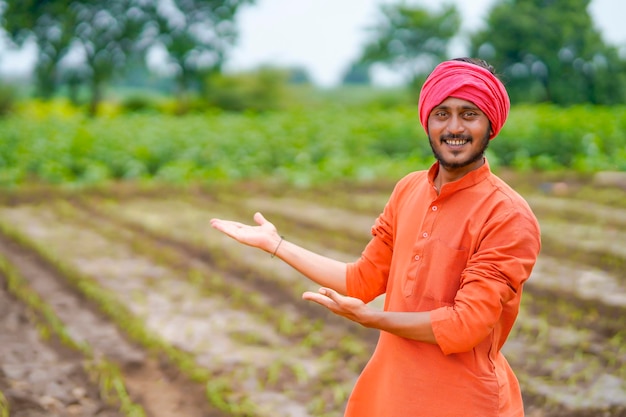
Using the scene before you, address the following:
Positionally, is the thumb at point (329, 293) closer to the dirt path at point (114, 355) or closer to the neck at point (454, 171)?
the neck at point (454, 171)

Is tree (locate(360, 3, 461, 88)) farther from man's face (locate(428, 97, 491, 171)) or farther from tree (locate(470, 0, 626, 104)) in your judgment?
man's face (locate(428, 97, 491, 171))

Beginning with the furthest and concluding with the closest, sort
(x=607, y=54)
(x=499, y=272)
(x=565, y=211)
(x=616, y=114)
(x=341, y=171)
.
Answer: (x=607, y=54)
(x=616, y=114)
(x=341, y=171)
(x=565, y=211)
(x=499, y=272)

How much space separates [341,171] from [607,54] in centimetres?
2769

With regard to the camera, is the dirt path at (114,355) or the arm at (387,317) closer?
the arm at (387,317)

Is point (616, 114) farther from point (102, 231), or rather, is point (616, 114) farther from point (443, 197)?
Result: point (443, 197)

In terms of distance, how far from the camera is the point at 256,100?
3142 cm

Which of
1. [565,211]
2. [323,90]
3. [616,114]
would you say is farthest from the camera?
[323,90]

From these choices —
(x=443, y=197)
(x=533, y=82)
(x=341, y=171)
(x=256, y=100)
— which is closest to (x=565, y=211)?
(x=341, y=171)

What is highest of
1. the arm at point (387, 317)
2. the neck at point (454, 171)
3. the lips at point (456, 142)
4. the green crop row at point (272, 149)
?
the green crop row at point (272, 149)

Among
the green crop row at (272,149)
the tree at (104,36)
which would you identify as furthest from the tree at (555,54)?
the green crop row at (272,149)

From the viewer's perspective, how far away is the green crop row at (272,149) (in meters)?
12.0

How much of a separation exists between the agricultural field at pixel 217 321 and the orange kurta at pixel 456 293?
7.25ft

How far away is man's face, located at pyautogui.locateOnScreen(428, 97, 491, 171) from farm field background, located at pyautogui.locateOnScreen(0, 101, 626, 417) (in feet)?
8.29

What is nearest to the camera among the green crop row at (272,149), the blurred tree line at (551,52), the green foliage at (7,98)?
the green crop row at (272,149)
